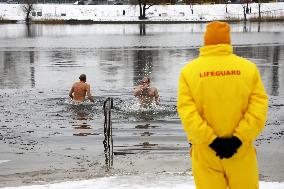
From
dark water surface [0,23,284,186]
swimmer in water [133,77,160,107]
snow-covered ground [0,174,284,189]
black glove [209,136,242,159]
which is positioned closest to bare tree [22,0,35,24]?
dark water surface [0,23,284,186]

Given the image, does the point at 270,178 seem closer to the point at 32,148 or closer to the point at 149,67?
the point at 32,148

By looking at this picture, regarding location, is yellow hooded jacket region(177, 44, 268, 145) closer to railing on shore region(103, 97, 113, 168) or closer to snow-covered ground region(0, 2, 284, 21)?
railing on shore region(103, 97, 113, 168)

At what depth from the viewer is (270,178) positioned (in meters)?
7.81

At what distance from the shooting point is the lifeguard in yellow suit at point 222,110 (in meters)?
4.30

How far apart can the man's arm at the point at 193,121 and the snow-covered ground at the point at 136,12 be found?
82.2 m

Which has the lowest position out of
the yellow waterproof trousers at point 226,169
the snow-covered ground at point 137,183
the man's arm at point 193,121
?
the snow-covered ground at point 137,183

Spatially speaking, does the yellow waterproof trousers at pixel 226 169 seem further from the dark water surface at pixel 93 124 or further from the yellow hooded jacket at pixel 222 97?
the dark water surface at pixel 93 124

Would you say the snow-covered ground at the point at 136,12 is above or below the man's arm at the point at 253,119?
above

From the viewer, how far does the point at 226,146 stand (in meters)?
4.23

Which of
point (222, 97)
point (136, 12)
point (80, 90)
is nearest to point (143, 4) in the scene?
point (136, 12)

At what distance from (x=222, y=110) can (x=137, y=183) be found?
8.73 ft

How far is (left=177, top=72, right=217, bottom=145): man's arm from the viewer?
→ 4238 millimetres

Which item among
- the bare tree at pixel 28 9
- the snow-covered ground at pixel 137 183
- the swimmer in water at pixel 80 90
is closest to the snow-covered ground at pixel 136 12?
the bare tree at pixel 28 9

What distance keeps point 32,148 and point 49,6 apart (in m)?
92.2
